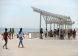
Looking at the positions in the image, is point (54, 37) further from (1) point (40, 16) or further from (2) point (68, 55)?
(2) point (68, 55)

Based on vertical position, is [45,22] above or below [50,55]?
above

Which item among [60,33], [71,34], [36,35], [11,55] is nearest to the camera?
[11,55]

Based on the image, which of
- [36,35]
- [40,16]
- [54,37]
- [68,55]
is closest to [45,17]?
[40,16]

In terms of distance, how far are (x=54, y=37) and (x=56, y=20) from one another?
2.82 meters

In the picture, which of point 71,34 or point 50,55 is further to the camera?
point 71,34

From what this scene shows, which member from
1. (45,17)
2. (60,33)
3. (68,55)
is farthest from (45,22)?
(68,55)

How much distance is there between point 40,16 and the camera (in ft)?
79.0

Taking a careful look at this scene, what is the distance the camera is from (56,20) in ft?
87.8

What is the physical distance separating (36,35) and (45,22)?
3.52 meters

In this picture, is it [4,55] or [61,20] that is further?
[61,20]

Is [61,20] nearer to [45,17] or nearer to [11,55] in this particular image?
[45,17]

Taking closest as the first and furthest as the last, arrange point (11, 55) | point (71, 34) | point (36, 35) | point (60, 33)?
1. point (11, 55)
2. point (60, 33)
3. point (71, 34)
4. point (36, 35)

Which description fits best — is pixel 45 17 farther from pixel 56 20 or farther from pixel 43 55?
pixel 43 55

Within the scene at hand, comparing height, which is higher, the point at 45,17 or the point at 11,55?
the point at 45,17
